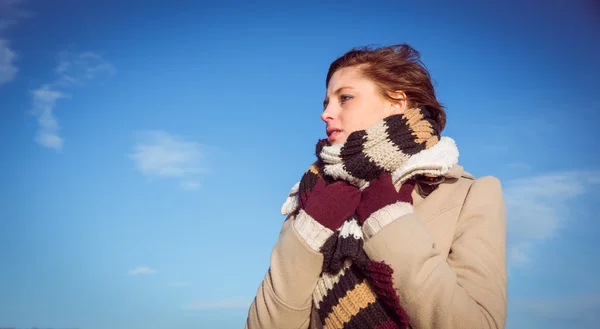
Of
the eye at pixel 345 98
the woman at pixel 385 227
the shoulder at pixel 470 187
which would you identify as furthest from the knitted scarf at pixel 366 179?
the eye at pixel 345 98

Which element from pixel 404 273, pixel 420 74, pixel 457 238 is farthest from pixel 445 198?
pixel 420 74

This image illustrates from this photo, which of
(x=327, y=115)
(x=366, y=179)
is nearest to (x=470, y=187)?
(x=366, y=179)

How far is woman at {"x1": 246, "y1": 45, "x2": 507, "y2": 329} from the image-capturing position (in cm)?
221

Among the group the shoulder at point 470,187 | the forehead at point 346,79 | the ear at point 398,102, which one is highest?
the forehead at point 346,79

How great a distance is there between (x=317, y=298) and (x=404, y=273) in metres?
0.57

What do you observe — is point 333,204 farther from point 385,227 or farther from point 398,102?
point 398,102

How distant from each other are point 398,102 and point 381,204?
84 centimetres

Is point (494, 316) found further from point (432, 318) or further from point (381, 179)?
point (381, 179)

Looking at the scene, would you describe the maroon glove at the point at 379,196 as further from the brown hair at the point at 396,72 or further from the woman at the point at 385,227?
the brown hair at the point at 396,72

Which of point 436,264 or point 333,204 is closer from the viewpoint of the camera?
point 436,264

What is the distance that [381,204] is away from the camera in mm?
2377

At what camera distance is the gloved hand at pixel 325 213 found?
2451mm

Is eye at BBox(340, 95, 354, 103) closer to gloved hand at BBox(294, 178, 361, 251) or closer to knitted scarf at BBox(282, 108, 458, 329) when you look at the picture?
knitted scarf at BBox(282, 108, 458, 329)

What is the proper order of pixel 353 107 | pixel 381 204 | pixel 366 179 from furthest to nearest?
pixel 353 107 → pixel 366 179 → pixel 381 204
